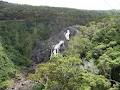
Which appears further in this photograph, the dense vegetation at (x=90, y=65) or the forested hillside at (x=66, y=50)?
the forested hillside at (x=66, y=50)

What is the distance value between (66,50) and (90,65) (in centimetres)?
994

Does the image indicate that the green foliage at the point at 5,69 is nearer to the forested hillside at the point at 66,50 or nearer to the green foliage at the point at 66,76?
the forested hillside at the point at 66,50

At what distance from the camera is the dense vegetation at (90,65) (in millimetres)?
30453

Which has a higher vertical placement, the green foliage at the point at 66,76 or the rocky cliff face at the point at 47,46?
the green foliage at the point at 66,76

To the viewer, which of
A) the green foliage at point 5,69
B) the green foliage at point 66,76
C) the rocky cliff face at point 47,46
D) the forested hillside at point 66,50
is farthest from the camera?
the rocky cliff face at point 47,46

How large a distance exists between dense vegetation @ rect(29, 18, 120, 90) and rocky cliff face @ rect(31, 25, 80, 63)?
8.82 m

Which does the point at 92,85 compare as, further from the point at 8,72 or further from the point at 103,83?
the point at 8,72

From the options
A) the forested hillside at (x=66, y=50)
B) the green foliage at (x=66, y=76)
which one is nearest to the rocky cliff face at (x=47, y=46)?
the forested hillside at (x=66, y=50)

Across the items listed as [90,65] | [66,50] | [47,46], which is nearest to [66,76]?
[90,65]

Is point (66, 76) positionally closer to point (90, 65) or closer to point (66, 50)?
point (90, 65)

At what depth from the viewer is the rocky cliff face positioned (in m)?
60.5

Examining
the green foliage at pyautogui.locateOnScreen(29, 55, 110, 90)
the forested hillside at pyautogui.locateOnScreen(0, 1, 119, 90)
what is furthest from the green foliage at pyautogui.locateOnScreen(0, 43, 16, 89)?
the green foliage at pyautogui.locateOnScreen(29, 55, 110, 90)

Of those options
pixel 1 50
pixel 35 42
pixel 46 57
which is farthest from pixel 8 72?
pixel 35 42

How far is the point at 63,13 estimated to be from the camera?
254 feet
